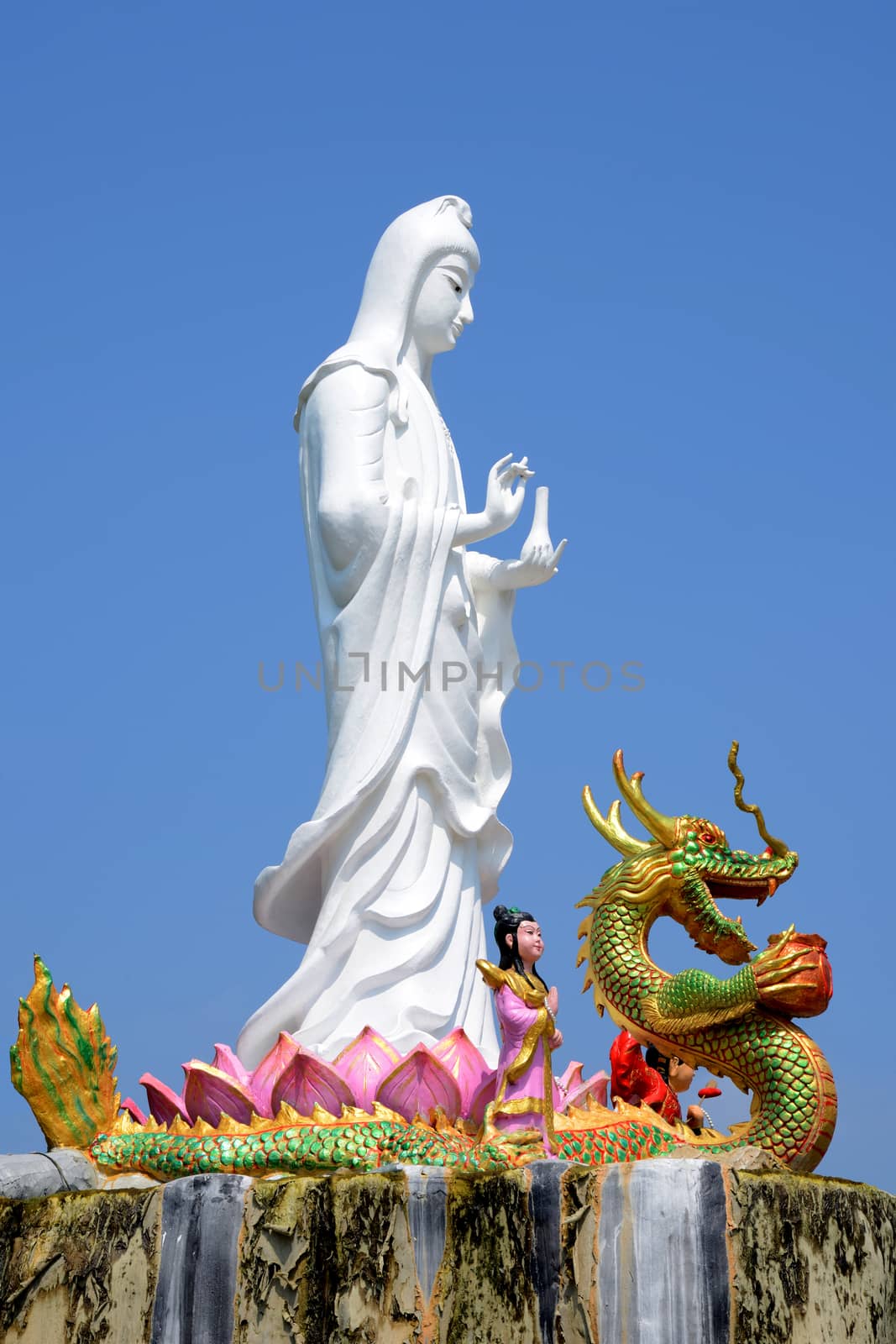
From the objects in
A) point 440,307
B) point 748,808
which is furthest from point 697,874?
point 440,307

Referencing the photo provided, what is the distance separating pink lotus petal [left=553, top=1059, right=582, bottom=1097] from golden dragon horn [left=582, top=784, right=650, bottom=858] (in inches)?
40.2

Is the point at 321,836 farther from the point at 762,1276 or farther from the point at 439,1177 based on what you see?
the point at 762,1276

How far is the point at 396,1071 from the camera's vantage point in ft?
20.7

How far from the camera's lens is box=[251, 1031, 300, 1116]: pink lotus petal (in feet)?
21.1

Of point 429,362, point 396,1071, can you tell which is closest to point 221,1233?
point 396,1071

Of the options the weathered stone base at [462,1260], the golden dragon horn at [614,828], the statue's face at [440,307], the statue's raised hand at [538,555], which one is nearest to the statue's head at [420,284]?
the statue's face at [440,307]

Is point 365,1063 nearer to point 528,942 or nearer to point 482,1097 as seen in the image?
point 482,1097

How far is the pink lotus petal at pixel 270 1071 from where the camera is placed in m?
6.44

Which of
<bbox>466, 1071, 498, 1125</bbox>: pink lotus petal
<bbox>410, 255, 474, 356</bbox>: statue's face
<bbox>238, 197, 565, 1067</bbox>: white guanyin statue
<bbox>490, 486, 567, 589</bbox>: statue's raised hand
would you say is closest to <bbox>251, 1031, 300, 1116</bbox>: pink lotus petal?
<bbox>238, 197, 565, 1067</bbox>: white guanyin statue

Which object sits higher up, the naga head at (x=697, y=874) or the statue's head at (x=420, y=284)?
the statue's head at (x=420, y=284)

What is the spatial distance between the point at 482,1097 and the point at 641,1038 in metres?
0.66

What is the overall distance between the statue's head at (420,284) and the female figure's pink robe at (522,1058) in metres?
3.16

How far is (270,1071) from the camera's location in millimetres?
6484

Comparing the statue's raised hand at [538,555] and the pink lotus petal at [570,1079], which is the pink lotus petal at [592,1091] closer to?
the pink lotus petal at [570,1079]
